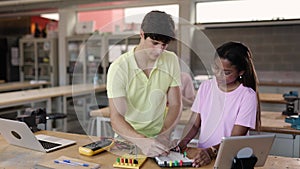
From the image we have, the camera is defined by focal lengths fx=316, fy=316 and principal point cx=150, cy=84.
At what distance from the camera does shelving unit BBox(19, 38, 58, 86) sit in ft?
21.7

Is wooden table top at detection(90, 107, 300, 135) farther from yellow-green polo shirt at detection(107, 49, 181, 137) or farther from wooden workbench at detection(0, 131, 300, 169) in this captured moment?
wooden workbench at detection(0, 131, 300, 169)

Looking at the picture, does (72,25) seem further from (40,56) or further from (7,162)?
(7,162)

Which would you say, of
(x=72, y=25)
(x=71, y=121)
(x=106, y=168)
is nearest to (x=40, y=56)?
(x=72, y=25)

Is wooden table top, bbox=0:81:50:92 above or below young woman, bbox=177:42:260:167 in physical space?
below

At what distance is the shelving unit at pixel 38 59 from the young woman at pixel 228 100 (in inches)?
213

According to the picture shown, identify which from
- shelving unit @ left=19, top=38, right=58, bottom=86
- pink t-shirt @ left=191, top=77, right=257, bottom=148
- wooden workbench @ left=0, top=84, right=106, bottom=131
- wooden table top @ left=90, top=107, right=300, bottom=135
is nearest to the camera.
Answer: pink t-shirt @ left=191, top=77, right=257, bottom=148

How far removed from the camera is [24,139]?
161 cm

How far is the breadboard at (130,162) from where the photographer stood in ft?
4.42

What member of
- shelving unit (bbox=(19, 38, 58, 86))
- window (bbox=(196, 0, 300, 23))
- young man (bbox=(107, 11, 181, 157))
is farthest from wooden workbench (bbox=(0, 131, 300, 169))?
shelving unit (bbox=(19, 38, 58, 86))

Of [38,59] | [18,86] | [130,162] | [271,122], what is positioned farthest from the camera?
[38,59]

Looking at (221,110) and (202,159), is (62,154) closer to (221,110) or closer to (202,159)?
(202,159)

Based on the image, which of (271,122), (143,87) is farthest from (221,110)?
(271,122)

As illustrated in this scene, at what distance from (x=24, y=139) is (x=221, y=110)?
101 cm

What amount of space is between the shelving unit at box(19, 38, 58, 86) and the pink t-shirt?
5375mm
